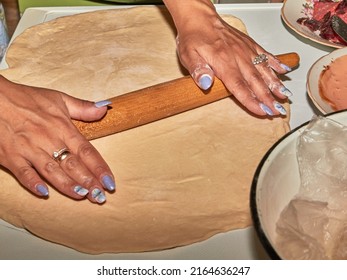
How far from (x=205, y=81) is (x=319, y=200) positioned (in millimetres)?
351

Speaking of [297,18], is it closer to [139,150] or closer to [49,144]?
[139,150]

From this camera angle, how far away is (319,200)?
0.80 metres

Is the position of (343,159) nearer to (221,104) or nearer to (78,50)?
(221,104)

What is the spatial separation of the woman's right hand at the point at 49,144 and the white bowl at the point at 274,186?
0.29 m

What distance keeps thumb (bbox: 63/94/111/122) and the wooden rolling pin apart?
1 cm

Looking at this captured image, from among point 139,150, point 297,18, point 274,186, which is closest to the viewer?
point 274,186

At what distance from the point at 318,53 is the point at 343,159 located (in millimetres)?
489

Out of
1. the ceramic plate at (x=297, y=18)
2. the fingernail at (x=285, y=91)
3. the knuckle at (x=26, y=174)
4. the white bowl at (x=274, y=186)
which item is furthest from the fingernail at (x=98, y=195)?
the ceramic plate at (x=297, y=18)

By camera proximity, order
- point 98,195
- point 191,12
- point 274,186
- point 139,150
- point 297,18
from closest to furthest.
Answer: point 274,186
point 98,195
point 139,150
point 191,12
point 297,18

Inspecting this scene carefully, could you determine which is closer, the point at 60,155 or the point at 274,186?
the point at 274,186

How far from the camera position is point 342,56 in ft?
3.76

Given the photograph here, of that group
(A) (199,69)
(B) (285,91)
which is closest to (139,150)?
(A) (199,69)

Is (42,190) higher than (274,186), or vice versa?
(274,186)

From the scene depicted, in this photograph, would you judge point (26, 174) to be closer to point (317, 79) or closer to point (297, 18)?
point (317, 79)
